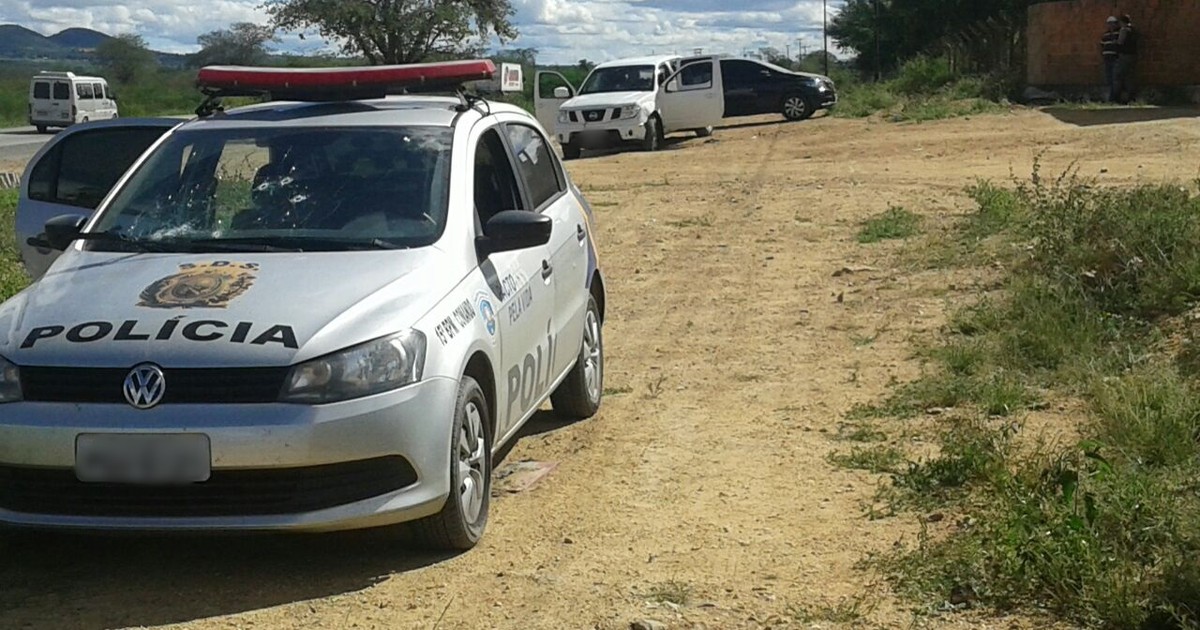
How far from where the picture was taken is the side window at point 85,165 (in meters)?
9.63

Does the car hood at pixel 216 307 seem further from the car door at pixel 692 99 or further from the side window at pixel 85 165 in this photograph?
the car door at pixel 692 99

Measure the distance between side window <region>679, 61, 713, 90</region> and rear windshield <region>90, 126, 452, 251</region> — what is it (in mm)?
21043

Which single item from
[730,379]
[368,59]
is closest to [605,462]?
[730,379]

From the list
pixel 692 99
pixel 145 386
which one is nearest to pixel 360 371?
pixel 145 386

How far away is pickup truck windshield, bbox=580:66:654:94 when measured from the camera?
26.3 m

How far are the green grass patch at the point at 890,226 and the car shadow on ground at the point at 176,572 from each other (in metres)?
8.54

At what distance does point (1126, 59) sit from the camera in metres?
25.9

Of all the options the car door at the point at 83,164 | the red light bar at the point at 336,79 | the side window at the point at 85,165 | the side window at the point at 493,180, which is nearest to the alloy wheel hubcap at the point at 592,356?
the side window at the point at 493,180

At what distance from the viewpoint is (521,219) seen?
5.78 m

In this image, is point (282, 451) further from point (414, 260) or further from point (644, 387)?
point (644, 387)

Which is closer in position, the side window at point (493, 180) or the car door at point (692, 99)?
the side window at point (493, 180)

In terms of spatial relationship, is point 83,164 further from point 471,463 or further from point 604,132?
point 604,132

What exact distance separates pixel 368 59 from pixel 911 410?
185ft

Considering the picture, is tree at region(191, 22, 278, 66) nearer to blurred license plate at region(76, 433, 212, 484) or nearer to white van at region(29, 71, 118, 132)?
white van at region(29, 71, 118, 132)
